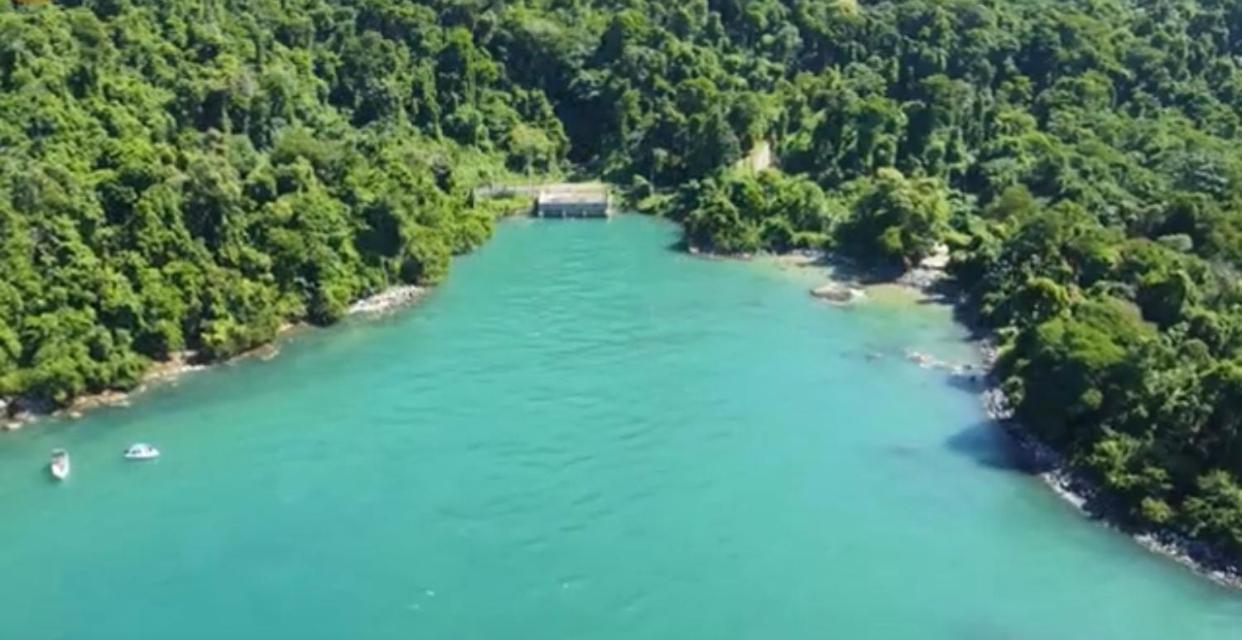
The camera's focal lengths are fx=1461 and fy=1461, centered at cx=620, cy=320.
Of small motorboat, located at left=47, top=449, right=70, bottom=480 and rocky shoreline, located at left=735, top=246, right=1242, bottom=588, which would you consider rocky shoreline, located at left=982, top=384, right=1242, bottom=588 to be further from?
small motorboat, located at left=47, top=449, right=70, bottom=480

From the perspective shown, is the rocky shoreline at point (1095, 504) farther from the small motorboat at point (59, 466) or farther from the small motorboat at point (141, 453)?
the small motorboat at point (59, 466)

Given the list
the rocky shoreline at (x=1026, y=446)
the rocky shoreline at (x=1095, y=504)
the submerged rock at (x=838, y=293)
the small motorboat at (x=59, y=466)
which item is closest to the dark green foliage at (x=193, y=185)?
the small motorboat at (x=59, y=466)

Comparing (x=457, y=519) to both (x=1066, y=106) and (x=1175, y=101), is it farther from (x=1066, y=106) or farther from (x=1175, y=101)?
(x=1175, y=101)

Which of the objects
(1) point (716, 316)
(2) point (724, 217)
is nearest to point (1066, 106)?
(2) point (724, 217)

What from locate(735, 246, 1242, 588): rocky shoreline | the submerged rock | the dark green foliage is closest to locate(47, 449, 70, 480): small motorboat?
the dark green foliage

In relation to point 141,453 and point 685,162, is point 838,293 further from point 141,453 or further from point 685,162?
point 141,453

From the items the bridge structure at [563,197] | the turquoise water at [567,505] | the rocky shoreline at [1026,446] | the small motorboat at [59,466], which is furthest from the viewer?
the bridge structure at [563,197]

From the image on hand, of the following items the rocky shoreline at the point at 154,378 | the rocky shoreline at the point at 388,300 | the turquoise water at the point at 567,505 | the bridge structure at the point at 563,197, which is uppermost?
the bridge structure at the point at 563,197
